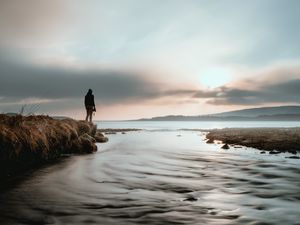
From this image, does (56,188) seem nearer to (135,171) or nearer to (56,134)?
(135,171)

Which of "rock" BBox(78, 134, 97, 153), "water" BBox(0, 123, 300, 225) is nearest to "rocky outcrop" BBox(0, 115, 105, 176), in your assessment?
"rock" BBox(78, 134, 97, 153)

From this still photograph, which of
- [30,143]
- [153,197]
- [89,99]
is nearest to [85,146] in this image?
[30,143]

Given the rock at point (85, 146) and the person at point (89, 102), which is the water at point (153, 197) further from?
the person at point (89, 102)

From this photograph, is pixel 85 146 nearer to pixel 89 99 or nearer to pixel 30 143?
pixel 30 143

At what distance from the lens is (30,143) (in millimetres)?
14906

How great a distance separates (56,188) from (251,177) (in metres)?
8.09

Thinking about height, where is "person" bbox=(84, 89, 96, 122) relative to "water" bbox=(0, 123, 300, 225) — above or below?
above

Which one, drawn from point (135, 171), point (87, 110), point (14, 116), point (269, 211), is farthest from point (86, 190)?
point (87, 110)

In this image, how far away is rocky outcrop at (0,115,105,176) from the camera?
1259 centimetres

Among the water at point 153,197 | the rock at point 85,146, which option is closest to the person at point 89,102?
the rock at point 85,146

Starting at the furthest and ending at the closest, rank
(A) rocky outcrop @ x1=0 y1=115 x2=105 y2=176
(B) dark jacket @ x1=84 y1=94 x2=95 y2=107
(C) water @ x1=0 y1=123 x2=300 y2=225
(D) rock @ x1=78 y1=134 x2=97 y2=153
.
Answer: (B) dark jacket @ x1=84 y1=94 x2=95 y2=107
(D) rock @ x1=78 y1=134 x2=97 y2=153
(A) rocky outcrop @ x1=0 y1=115 x2=105 y2=176
(C) water @ x1=0 y1=123 x2=300 y2=225

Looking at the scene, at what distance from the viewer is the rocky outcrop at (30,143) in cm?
1259

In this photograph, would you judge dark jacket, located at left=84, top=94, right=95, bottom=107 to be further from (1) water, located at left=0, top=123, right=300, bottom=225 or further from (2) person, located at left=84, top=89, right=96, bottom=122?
(1) water, located at left=0, top=123, right=300, bottom=225

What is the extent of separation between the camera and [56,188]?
406 inches
